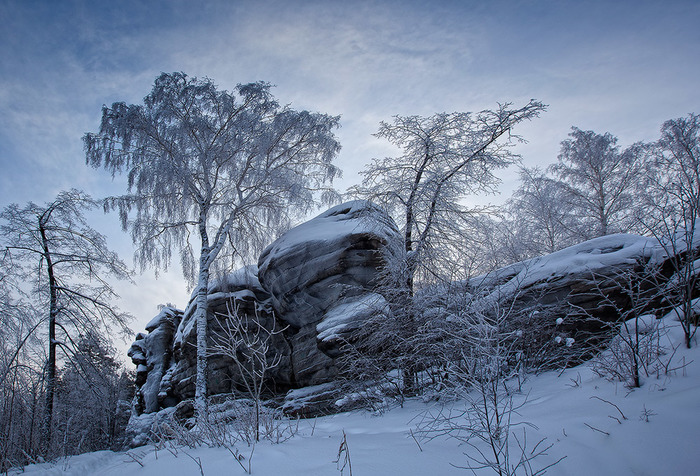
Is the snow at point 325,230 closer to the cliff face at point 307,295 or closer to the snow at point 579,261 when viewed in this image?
the cliff face at point 307,295

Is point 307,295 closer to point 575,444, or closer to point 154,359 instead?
point 575,444

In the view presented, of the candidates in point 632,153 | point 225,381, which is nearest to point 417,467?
point 225,381

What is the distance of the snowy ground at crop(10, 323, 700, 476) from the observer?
2.21 meters

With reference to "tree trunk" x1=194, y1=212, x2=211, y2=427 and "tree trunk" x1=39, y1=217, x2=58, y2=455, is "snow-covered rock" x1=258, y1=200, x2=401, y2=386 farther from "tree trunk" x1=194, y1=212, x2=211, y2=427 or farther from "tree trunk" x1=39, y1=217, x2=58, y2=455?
"tree trunk" x1=39, y1=217, x2=58, y2=455

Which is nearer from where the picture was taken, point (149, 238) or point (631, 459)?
point (631, 459)

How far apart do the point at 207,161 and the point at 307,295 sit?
6.21 meters

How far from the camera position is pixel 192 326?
1159 cm

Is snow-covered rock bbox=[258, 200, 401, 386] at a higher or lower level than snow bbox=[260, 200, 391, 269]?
lower

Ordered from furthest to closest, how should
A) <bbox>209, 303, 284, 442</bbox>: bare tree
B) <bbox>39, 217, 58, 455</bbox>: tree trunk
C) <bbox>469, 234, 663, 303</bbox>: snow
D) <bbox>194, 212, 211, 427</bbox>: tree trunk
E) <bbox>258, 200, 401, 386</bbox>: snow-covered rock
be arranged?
<bbox>194, 212, 211, 427</bbox>: tree trunk
<bbox>258, 200, 401, 386</bbox>: snow-covered rock
<bbox>39, 217, 58, 455</bbox>: tree trunk
<bbox>469, 234, 663, 303</bbox>: snow
<bbox>209, 303, 284, 442</bbox>: bare tree

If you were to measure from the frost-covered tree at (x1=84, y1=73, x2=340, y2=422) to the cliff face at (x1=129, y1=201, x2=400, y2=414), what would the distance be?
1.46 m

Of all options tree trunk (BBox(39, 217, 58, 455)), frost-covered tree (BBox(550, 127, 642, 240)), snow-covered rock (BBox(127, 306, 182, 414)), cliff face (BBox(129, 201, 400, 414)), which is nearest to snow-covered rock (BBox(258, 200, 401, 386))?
cliff face (BBox(129, 201, 400, 414))

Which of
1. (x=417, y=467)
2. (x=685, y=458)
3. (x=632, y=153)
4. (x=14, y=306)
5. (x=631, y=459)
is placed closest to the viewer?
(x=685, y=458)

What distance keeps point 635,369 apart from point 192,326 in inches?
468

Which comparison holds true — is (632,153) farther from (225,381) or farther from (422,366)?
(225,381)
